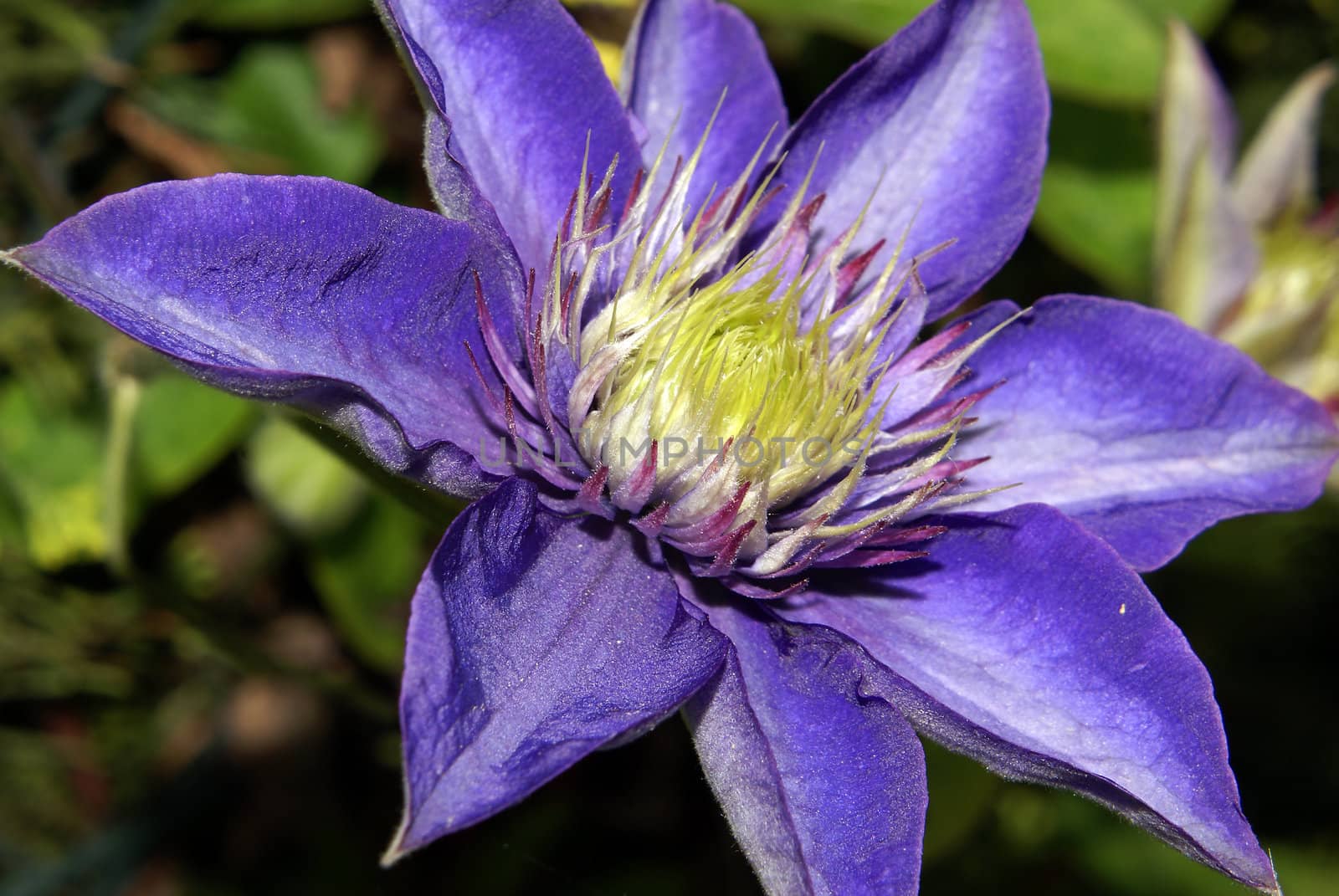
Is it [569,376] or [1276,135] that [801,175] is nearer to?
[569,376]

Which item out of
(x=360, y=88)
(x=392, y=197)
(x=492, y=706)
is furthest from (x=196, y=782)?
(x=492, y=706)

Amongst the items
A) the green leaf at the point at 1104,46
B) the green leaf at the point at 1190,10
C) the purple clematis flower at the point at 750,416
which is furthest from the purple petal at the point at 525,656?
the green leaf at the point at 1190,10

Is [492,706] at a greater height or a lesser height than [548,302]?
lesser

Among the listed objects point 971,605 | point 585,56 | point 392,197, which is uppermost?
point 585,56

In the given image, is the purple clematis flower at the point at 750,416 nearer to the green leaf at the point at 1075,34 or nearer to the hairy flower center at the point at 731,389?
the hairy flower center at the point at 731,389

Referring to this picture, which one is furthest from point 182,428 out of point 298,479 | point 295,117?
point 295,117

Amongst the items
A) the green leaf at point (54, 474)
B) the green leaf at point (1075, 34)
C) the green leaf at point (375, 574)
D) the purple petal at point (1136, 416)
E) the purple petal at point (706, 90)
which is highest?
the purple petal at point (706, 90)

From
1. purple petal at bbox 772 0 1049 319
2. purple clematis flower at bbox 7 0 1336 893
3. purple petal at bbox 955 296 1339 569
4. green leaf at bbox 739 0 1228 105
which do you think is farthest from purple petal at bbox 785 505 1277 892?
green leaf at bbox 739 0 1228 105
